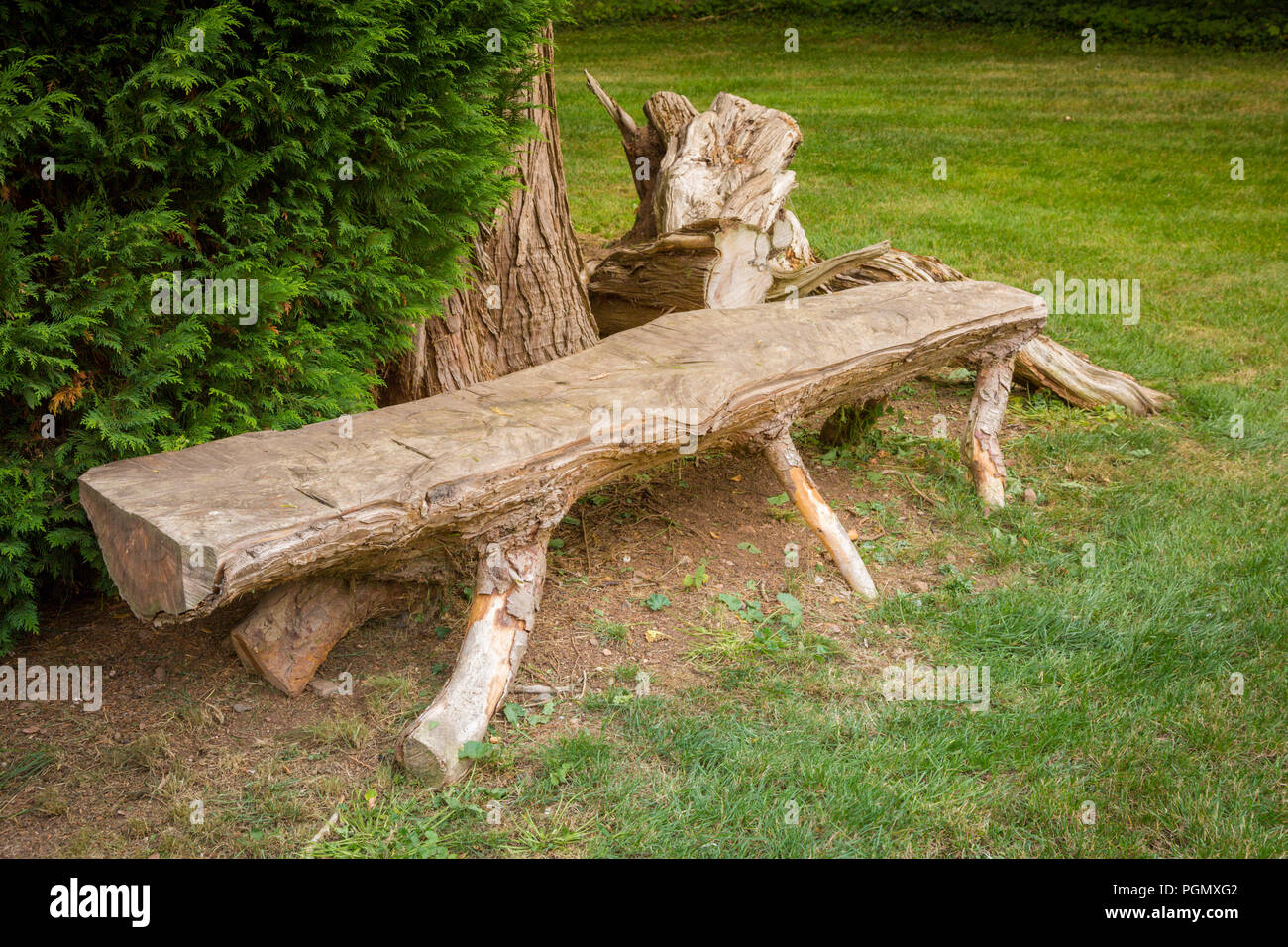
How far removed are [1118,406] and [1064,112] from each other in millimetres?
10104

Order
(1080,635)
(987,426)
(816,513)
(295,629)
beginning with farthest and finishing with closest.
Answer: (987,426), (816,513), (1080,635), (295,629)

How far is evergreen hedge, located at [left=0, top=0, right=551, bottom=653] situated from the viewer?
3285mm

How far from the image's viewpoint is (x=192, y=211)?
11.8 ft

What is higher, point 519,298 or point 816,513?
point 519,298

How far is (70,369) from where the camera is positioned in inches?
136

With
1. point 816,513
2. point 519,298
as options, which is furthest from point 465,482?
point 519,298

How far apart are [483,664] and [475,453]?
0.68 meters

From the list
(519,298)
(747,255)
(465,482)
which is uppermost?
(747,255)

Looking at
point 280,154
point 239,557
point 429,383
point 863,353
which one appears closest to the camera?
point 239,557

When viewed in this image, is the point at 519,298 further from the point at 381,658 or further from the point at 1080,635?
the point at 1080,635

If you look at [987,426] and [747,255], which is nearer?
[987,426]

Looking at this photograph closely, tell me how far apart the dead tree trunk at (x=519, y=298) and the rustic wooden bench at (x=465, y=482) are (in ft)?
3.09

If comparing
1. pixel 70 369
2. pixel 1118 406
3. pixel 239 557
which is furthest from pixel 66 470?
pixel 1118 406

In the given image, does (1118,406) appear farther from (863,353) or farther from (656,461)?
(656,461)
